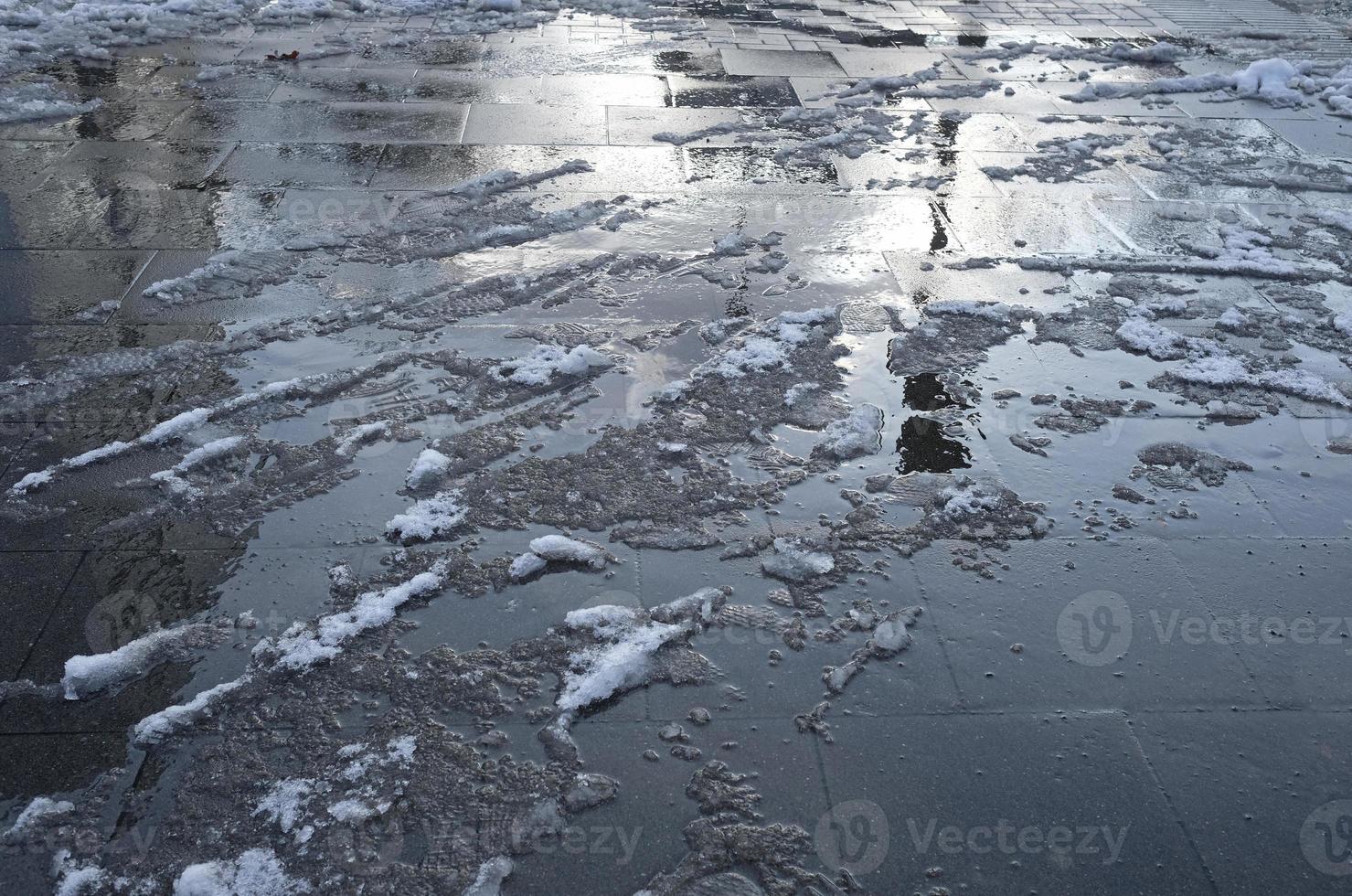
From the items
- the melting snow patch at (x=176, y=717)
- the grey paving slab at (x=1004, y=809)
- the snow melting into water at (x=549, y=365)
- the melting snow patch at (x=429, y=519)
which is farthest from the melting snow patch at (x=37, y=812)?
the snow melting into water at (x=549, y=365)

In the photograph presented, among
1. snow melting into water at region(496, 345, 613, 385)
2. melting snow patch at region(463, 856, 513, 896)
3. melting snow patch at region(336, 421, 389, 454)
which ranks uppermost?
snow melting into water at region(496, 345, 613, 385)

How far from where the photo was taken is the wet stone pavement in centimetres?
307

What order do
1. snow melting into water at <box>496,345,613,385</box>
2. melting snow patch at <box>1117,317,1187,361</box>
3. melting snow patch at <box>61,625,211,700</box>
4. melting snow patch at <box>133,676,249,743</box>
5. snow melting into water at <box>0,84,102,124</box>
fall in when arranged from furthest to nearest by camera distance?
snow melting into water at <box>0,84,102,124</box> → melting snow patch at <box>1117,317,1187,361</box> → snow melting into water at <box>496,345,613,385</box> → melting snow patch at <box>61,625,211,700</box> → melting snow patch at <box>133,676,249,743</box>

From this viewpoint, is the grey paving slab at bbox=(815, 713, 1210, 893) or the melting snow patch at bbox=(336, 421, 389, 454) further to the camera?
the melting snow patch at bbox=(336, 421, 389, 454)

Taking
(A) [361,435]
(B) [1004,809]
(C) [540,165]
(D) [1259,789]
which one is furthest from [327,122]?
(D) [1259,789]

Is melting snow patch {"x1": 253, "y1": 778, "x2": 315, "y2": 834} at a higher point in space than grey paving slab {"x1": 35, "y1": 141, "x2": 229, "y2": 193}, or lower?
lower

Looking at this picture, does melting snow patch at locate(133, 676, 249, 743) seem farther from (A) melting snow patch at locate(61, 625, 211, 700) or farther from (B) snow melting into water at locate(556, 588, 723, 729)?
(B) snow melting into water at locate(556, 588, 723, 729)

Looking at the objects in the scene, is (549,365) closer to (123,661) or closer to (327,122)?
(123,661)

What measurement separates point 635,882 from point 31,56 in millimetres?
9856

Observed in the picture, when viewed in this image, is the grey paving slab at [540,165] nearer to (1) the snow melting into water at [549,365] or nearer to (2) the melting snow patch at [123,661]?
(1) the snow melting into water at [549,365]

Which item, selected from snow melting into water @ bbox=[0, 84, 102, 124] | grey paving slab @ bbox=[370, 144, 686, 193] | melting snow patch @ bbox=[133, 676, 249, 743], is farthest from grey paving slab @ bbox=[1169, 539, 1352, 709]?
snow melting into water @ bbox=[0, 84, 102, 124]

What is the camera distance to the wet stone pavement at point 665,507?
3070mm

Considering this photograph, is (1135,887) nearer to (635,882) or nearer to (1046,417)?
(635,882)


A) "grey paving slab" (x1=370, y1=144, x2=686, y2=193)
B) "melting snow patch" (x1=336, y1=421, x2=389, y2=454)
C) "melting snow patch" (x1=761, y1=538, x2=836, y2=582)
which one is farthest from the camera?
"grey paving slab" (x1=370, y1=144, x2=686, y2=193)
